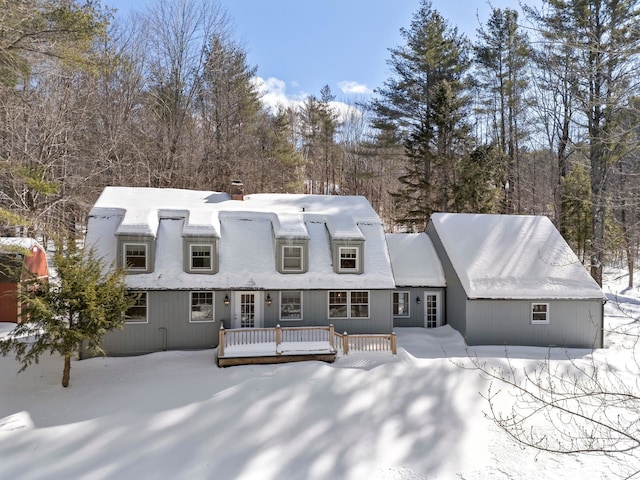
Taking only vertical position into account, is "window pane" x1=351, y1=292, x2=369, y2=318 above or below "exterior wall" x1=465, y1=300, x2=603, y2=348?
above

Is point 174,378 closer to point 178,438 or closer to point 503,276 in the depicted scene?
point 178,438

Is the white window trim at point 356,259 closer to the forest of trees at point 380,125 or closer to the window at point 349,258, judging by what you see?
the window at point 349,258

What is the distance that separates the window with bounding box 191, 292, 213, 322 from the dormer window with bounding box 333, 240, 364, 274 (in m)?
4.47

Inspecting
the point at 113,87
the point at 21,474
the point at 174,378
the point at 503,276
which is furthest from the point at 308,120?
the point at 21,474

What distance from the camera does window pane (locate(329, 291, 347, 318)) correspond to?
1284cm

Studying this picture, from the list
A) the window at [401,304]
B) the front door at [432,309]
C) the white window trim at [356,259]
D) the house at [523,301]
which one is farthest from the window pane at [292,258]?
the house at [523,301]

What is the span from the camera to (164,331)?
11.7m

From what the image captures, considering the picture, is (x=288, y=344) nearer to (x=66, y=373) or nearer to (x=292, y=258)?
(x=292, y=258)

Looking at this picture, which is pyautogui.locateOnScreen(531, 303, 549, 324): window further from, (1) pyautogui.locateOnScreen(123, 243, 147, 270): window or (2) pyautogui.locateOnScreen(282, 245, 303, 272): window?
(1) pyautogui.locateOnScreen(123, 243, 147, 270): window

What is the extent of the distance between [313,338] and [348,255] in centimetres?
319

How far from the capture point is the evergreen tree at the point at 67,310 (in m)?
8.99

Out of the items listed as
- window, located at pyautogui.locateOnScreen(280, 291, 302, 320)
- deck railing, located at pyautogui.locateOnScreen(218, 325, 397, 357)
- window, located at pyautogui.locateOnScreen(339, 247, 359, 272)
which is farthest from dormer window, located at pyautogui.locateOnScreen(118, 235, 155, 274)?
window, located at pyautogui.locateOnScreen(339, 247, 359, 272)

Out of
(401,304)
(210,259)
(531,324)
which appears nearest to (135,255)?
(210,259)

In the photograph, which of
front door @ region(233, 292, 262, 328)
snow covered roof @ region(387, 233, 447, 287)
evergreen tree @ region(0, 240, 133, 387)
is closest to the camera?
evergreen tree @ region(0, 240, 133, 387)
